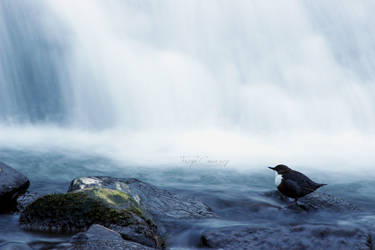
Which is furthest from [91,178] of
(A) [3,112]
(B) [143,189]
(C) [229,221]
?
(A) [3,112]

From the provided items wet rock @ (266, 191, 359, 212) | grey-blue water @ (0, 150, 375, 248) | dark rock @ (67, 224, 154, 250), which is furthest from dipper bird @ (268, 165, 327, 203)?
dark rock @ (67, 224, 154, 250)

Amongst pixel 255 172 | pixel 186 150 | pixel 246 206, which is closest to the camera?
pixel 246 206

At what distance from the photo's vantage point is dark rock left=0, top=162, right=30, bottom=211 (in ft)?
18.4

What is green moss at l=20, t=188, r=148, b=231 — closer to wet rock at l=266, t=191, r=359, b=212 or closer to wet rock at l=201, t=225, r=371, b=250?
wet rock at l=201, t=225, r=371, b=250

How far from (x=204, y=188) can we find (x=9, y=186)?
13.7 feet

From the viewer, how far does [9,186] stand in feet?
18.6

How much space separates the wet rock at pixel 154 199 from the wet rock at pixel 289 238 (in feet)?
3.86

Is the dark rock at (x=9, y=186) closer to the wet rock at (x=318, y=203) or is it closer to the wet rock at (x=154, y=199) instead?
the wet rock at (x=154, y=199)

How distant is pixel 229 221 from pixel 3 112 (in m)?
21.9

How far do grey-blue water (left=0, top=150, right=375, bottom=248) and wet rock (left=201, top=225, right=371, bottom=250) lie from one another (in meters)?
0.37

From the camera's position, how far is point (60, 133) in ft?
78.8

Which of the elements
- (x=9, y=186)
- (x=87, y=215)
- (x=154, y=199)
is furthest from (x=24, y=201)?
(x=87, y=215)

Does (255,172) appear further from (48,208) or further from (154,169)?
(48,208)

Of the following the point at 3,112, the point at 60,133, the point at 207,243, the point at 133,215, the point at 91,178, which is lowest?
the point at 207,243
